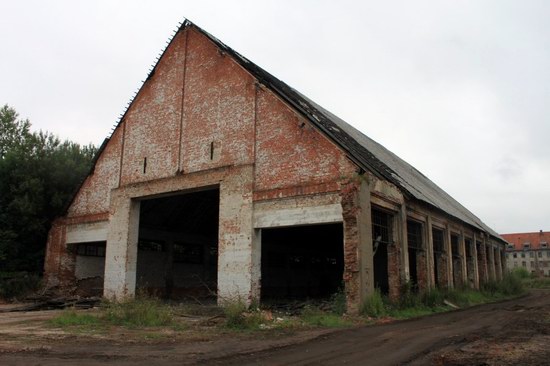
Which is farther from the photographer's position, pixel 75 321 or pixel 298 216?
pixel 298 216

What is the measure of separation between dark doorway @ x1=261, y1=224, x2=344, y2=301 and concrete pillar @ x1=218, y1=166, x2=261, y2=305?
9520 millimetres

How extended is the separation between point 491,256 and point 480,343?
29.7 metres

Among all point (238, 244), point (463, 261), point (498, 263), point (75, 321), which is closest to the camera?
point (75, 321)

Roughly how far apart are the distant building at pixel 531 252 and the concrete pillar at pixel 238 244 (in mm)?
93251

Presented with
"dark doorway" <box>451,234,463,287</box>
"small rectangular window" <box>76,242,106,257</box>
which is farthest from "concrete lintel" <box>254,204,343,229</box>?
"dark doorway" <box>451,234,463,287</box>

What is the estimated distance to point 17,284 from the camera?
2445 centimetres

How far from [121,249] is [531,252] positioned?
329 ft

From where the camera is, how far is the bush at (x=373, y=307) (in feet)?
49.0

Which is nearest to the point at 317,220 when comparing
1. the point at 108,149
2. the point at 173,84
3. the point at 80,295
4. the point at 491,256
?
the point at 173,84

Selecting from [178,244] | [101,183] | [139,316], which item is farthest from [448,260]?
[101,183]

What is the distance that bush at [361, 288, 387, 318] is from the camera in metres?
14.9

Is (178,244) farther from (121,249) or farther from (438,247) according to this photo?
(438,247)

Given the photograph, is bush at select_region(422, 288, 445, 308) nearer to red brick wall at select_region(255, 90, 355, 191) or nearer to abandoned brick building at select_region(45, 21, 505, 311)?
abandoned brick building at select_region(45, 21, 505, 311)

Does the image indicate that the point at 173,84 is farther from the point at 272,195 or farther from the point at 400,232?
the point at 400,232
